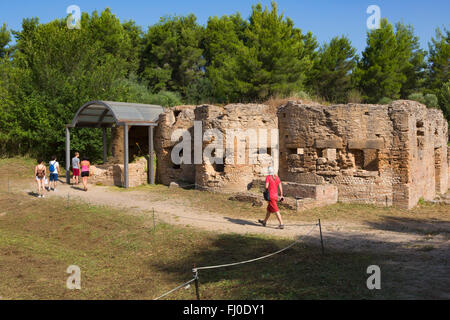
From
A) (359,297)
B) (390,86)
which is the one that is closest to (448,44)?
(390,86)

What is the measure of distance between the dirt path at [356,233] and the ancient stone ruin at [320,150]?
1.90 metres

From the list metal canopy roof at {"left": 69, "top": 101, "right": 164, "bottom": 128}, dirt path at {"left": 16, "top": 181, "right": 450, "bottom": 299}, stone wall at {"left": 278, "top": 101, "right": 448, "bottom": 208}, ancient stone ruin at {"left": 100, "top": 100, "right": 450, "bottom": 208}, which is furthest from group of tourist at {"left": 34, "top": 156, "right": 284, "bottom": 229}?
stone wall at {"left": 278, "top": 101, "right": 448, "bottom": 208}

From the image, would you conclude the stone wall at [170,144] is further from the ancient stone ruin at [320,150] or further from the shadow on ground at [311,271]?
the shadow on ground at [311,271]

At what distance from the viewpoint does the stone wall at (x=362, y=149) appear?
39.3 feet

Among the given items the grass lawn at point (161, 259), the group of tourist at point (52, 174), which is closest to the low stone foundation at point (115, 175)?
the group of tourist at point (52, 174)

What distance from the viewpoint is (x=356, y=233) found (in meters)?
8.48

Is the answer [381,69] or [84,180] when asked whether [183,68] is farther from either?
[84,180]

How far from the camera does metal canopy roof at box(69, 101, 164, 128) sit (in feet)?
49.6

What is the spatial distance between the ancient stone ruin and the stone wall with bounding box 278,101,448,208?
1.1 inches

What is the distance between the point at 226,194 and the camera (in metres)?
13.4

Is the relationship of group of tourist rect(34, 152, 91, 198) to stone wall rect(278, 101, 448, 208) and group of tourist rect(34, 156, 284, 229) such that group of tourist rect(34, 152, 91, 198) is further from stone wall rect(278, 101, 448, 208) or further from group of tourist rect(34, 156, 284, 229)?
stone wall rect(278, 101, 448, 208)

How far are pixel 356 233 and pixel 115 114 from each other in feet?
33.4

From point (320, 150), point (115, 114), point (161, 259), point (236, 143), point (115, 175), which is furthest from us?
point (115, 175)

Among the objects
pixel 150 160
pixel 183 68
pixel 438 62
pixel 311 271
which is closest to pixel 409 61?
pixel 438 62
